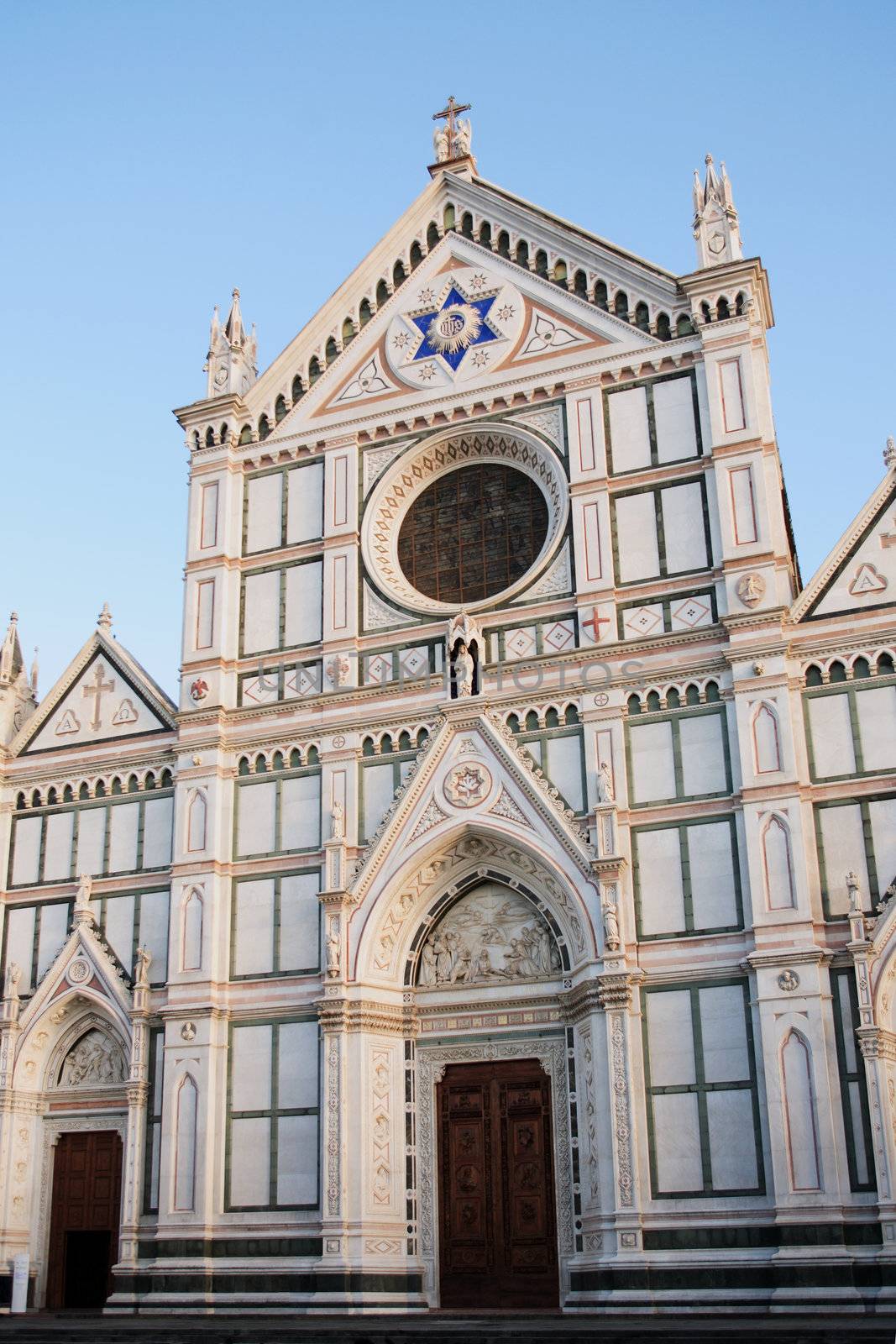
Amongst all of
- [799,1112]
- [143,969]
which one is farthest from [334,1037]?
[799,1112]

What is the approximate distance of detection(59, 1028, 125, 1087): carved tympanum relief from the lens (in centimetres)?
2481

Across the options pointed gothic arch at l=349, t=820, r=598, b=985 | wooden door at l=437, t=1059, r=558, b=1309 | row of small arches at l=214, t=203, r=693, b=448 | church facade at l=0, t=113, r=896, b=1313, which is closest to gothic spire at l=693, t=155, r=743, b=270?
church facade at l=0, t=113, r=896, b=1313

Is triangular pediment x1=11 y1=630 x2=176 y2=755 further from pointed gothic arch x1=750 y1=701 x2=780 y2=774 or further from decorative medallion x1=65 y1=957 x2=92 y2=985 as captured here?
pointed gothic arch x1=750 y1=701 x2=780 y2=774

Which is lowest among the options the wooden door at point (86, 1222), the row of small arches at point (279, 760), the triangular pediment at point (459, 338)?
the wooden door at point (86, 1222)

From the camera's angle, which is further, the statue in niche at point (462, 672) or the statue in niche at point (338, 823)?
the statue in niche at point (462, 672)

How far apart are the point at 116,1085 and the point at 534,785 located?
8.73m

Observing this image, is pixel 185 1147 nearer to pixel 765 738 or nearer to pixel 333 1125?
pixel 333 1125

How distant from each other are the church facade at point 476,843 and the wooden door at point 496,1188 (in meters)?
0.06

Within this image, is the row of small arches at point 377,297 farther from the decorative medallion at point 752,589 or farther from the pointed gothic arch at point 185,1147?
the pointed gothic arch at point 185,1147

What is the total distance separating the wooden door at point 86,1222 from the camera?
24.0 m

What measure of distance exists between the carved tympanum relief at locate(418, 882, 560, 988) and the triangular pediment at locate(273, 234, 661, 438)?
8.78 m

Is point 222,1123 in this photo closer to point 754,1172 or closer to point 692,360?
point 754,1172

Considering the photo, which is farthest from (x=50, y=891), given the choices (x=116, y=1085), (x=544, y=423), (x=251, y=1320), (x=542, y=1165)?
(x=544, y=423)

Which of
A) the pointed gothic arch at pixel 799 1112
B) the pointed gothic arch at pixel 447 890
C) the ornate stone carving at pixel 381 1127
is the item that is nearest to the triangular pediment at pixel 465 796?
the pointed gothic arch at pixel 447 890
